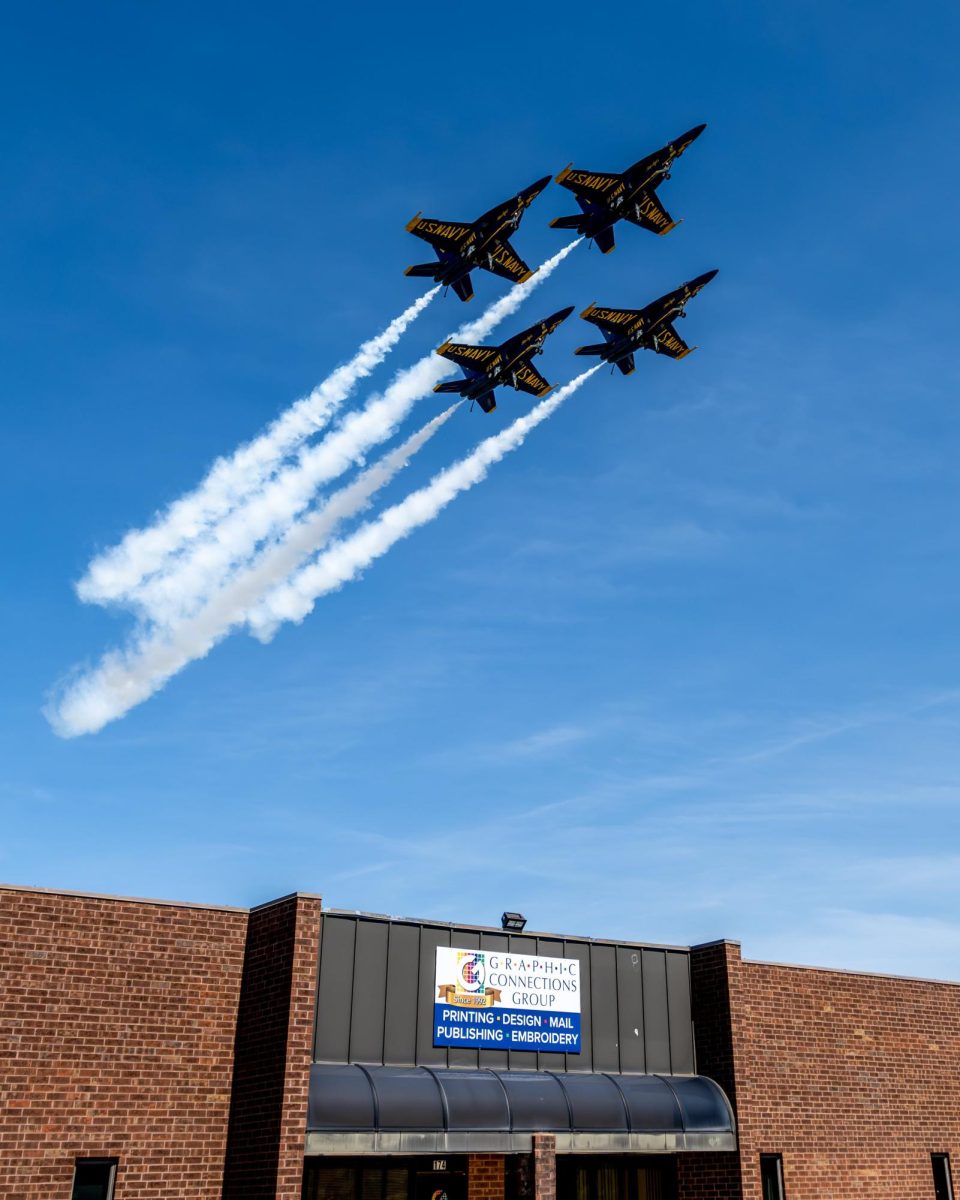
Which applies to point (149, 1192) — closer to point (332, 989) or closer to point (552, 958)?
point (332, 989)

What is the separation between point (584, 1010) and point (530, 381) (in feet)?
91.8

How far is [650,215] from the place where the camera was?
46938mm

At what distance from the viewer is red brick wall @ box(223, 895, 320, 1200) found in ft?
68.3

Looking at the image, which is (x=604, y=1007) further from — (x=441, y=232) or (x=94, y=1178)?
(x=441, y=232)

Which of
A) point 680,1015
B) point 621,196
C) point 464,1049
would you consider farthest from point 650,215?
point 464,1049

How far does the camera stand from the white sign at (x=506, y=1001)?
2442 cm

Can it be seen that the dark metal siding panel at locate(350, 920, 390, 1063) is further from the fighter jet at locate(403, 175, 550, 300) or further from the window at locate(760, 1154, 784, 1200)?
the fighter jet at locate(403, 175, 550, 300)

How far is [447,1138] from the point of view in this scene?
74.1 ft

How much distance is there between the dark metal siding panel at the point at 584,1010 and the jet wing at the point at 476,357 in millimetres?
25657

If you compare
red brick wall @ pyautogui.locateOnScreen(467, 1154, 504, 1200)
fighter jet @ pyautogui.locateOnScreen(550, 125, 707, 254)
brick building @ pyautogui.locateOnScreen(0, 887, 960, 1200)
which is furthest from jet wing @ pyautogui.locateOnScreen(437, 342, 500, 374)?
red brick wall @ pyautogui.locateOnScreen(467, 1154, 504, 1200)

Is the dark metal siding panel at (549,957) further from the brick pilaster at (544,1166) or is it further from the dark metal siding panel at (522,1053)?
the brick pilaster at (544,1166)

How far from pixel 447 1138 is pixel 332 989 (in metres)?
3.36

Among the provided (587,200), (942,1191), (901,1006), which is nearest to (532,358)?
(587,200)

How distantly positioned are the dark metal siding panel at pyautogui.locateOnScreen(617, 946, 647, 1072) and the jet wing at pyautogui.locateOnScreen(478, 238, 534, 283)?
2738 cm
